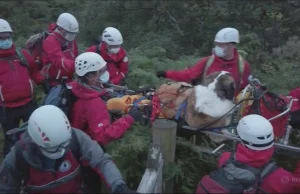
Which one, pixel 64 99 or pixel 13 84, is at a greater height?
pixel 64 99

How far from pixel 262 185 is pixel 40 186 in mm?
2050

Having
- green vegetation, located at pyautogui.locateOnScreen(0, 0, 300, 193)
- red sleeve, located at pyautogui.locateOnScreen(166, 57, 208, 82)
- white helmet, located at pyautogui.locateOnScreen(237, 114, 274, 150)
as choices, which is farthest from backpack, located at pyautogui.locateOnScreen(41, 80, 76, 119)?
red sleeve, located at pyautogui.locateOnScreen(166, 57, 208, 82)

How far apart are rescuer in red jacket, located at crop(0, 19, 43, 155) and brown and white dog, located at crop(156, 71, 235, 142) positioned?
2.04m

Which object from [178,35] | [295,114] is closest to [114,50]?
[295,114]

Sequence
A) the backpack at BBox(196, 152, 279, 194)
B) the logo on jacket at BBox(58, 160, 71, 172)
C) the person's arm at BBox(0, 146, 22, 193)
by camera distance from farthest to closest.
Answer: the logo on jacket at BBox(58, 160, 71, 172)
the person's arm at BBox(0, 146, 22, 193)
the backpack at BBox(196, 152, 279, 194)

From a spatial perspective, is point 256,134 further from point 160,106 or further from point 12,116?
point 12,116

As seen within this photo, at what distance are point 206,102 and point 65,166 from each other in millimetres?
2014

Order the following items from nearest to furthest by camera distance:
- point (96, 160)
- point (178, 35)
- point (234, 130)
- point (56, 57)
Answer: point (96, 160) < point (234, 130) < point (56, 57) < point (178, 35)

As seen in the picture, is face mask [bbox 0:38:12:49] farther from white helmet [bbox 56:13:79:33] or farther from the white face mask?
the white face mask

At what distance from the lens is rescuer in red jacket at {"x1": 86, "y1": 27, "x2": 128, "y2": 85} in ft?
21.8

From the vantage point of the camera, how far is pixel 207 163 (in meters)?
4.94

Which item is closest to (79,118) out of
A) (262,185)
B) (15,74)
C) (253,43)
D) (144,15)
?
(15,74)

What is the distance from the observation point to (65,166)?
12.1 ft

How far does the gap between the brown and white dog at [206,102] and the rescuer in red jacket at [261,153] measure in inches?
40.2
